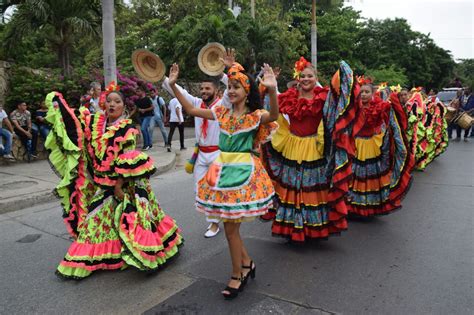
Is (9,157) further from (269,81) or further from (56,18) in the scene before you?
(269,81)

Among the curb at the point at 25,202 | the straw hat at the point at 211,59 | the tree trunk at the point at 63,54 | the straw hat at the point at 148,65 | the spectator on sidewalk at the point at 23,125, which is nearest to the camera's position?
the straw hat at the point at 148,65

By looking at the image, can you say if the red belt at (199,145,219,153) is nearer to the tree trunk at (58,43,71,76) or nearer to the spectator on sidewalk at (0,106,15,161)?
the spectator on sidewalk at (0,106,15,161)

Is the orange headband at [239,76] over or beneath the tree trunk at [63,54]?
A: beneath

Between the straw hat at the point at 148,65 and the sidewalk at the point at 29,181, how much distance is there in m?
3.87

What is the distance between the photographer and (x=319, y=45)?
31.9 meters

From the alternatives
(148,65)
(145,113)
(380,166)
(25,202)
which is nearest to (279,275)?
(148,65)

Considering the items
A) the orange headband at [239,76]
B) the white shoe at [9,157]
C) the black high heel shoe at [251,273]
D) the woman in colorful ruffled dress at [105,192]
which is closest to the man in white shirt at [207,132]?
the woman in colorful ruffled dress at [105,192]

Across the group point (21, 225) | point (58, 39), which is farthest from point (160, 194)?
point (58, 39)

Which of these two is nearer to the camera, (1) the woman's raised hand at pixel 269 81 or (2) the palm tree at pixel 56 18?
(1) the woman's raised hand at pixel 269 81

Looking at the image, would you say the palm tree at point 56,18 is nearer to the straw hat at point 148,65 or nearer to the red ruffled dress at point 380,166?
the red ruffled dress at point 380,166

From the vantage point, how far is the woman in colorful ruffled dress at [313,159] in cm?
434

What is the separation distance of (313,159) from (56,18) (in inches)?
545

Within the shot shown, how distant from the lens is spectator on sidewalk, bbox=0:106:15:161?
9.38 metres

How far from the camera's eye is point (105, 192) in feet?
13.4
